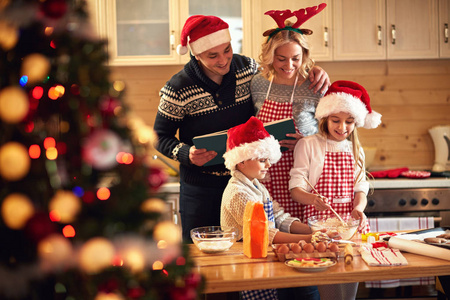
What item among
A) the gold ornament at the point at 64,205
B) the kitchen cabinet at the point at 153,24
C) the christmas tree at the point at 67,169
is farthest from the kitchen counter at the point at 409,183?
the gold ornament at the point at 64,205

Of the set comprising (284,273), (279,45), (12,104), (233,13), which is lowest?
(284,273)

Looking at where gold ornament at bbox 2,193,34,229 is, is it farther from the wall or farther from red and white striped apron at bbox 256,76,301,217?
the wall

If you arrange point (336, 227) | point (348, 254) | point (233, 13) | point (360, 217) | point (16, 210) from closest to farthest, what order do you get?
1. point (16, 210)
2. point (348, 254)
3. point (336, 227)
4. point (360, 217)
5. point (233, 13)

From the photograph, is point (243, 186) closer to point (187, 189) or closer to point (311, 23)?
point (187, 189)

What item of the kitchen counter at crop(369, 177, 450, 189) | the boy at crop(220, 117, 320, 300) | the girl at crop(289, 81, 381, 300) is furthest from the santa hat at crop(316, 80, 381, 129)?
the kitchen counter at crop(369, 177, 450, 189)

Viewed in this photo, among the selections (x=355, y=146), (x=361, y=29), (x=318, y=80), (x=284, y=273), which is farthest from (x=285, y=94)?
(x=361, y=29)

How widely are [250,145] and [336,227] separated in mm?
439

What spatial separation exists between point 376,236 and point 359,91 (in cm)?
70

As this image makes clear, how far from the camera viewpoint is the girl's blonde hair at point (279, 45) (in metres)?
2.18

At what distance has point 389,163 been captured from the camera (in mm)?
3760

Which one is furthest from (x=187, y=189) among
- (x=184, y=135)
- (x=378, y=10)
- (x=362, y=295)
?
(x=378, y=10)

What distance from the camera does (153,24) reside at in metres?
3.35

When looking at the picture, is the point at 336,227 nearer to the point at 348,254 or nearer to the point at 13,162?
the point at 348,254

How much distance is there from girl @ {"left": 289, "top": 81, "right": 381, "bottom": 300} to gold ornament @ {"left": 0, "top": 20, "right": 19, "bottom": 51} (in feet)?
5.06
